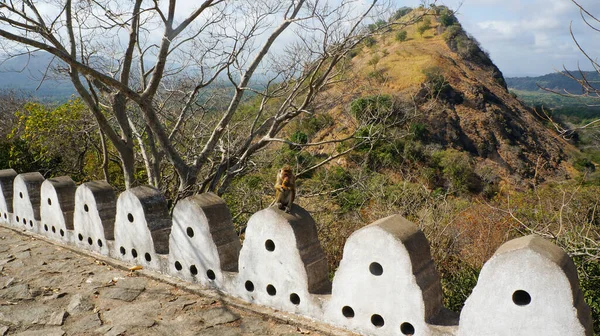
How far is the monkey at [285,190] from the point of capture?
360 cm

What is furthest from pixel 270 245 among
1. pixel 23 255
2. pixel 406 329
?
pixel 23 255

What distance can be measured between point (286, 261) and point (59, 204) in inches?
139

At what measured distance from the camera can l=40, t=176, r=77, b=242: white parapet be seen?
5816 mm

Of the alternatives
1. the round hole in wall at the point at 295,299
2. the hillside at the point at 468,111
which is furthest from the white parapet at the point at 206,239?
the hillside at the point at 468,111

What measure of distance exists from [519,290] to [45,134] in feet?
34.1

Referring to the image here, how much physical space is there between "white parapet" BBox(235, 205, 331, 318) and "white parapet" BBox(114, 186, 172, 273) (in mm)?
1230

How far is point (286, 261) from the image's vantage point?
363 centimetres

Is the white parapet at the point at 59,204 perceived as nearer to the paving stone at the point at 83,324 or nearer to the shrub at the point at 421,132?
the paving stone at the point at 83,324

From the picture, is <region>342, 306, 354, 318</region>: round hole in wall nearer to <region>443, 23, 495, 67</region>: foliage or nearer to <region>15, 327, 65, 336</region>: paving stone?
<region>15, 327, 65, 336</region>: paving stone

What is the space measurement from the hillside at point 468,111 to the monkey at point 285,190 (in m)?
29.5

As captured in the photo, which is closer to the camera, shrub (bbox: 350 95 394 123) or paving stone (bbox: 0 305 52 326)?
paving stone (bbox: 0 305 52 326)

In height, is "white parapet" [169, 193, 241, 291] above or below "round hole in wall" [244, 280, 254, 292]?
above

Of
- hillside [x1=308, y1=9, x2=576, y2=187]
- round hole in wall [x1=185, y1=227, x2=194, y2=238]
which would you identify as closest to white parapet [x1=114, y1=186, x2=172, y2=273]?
round hole in wall [x1=185, y1=227, x2=194, y2=238]

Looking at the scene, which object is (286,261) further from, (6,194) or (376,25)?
(6,194)
